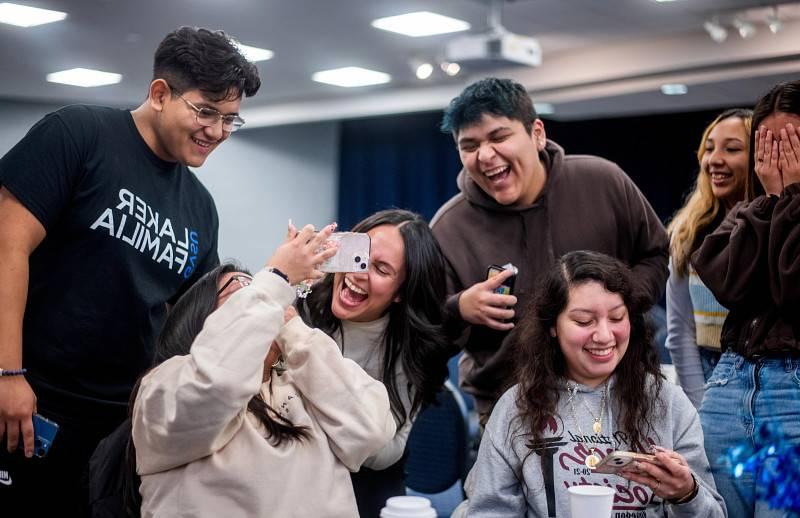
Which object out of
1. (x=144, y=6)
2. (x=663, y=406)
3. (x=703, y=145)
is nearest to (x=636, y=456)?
(x=663, y=406)

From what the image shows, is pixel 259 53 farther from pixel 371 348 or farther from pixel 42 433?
pixel 42 433

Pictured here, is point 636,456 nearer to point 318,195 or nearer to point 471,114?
point 471,114

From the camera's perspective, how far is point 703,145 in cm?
269

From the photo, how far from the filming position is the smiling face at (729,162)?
2541 millimetres

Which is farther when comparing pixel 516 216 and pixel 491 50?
pixel 491 50

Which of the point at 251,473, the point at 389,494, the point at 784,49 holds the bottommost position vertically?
the point at 389,494

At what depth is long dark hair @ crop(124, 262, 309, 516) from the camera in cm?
173

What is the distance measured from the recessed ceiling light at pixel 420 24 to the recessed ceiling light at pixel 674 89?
189 centimetres

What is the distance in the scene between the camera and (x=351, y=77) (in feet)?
28.8

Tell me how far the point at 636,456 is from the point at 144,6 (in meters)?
5.56

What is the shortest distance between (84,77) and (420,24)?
3792 mm

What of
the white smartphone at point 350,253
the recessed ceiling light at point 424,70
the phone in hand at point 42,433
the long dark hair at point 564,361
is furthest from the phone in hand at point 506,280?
the recessed ceiling light at point 424,70

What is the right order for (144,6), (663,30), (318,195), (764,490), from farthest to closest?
(318,195)
(663,30)
(144,6)
(764,490)

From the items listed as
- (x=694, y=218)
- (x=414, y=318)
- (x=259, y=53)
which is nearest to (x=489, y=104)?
(x=414, y=318)
